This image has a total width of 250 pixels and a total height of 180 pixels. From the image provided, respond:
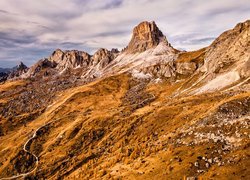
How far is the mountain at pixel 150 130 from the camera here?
143ft

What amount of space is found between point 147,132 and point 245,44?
6776cm

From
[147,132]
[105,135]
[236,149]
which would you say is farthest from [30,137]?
[236,149]

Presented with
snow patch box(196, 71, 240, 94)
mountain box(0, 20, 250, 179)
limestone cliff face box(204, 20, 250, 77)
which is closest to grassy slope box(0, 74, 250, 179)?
mountain box(0, 20, 250, 179)

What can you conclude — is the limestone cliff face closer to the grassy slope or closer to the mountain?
the mountain

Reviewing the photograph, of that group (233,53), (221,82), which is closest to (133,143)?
(221,82)

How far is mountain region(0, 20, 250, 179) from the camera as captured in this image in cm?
4350

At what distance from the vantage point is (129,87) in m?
191

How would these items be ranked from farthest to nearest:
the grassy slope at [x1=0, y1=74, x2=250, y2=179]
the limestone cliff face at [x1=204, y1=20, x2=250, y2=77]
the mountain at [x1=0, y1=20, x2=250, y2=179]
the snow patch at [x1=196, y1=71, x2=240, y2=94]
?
the limestone cliff face at [x1=204, y1=20, x2=250, y2=77] < the snow patch at [x1=196, y1=71, x2=240, y2=94] < the mountain at [x1=0, y1=20, x2=250, y2=179] < the grassy slope at [x1=0, y1=74, x2=250, y2=179]

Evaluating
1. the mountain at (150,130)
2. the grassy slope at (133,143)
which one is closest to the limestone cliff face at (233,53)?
the mountain at (150,130)

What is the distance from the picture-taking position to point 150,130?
258 feet

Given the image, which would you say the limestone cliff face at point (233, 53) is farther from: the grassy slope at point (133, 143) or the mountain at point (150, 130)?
the grassy slope at point (133, 143)

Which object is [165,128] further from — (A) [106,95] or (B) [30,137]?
(A) [106,95]

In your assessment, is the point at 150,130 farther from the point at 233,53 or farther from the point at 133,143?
the point at 233,53

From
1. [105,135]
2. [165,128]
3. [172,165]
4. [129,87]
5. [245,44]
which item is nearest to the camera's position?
[172,165]
